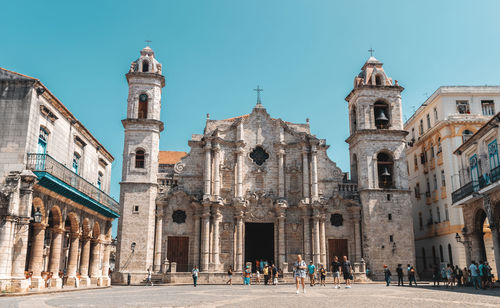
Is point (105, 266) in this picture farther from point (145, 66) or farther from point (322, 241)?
point (322, 241)

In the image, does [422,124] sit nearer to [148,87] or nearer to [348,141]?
[348,141]

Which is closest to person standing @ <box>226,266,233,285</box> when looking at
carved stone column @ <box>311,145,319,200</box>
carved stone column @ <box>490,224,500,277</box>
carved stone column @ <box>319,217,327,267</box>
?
carved stone column @ <box>319,217,327,267</box>

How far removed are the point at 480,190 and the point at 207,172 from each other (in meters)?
18.6

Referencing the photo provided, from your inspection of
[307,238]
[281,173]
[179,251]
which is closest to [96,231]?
[179,251]

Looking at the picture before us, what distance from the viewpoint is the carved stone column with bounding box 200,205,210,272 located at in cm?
3381

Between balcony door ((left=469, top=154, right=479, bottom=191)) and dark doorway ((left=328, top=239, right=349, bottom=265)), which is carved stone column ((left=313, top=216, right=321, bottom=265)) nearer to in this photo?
dark doorway ((left=328, top=239, right=349, bottom=265))

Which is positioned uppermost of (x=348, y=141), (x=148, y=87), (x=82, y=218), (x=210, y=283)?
(x=148, y=87)

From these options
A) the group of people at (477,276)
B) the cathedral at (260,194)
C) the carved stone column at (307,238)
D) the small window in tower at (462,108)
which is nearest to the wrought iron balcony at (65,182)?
the cathedral at (260,194)

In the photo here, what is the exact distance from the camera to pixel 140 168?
1371 inches

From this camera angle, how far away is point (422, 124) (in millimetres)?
41656

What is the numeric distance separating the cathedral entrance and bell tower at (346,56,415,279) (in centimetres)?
700

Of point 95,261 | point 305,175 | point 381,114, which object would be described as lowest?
point 95,261

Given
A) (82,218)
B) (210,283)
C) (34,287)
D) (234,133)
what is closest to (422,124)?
(234,133)

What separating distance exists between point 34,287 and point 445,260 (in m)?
28.8
